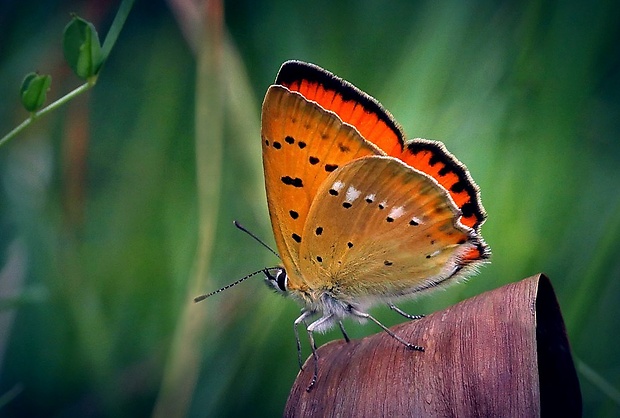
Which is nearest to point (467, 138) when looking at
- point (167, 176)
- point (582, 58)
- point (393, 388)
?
point (582, 58)

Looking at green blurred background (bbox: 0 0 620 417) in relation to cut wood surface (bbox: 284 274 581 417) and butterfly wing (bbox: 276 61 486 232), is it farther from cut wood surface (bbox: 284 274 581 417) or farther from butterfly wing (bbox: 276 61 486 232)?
cut wood surface (bbox: 284 274 581 417)

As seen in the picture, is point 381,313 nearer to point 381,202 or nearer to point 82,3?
point 381,202

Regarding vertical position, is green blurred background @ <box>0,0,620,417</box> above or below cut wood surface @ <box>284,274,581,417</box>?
above

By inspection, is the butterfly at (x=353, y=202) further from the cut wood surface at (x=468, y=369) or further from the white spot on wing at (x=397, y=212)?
the cut wood surface at (x=468, y=369)

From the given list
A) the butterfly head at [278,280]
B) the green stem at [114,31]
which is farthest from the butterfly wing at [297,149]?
the green stem at [114,31]

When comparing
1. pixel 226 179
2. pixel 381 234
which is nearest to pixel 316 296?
pixel 381 234

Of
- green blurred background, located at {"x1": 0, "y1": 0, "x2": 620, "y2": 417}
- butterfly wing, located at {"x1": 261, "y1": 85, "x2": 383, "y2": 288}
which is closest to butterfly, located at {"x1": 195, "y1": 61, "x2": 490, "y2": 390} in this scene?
butterfly wing, located at {"x1": 261, "y1": 85, "x2": 383, "y2": 288}

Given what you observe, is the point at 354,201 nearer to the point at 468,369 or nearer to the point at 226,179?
the point at 468,369

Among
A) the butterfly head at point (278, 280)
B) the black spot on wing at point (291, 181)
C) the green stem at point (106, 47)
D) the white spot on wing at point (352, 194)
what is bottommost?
the butterfly head at point (278, 280)
